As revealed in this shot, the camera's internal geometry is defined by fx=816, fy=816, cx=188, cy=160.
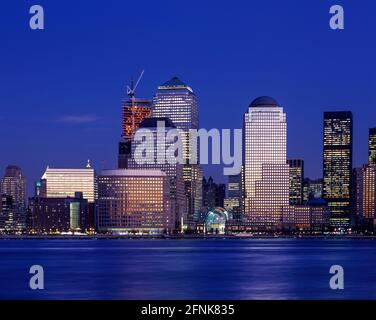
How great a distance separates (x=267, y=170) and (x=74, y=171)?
46010mm

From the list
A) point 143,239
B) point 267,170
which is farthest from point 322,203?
point 143,239

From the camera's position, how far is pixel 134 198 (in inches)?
5571

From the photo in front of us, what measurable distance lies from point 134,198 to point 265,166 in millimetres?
30667

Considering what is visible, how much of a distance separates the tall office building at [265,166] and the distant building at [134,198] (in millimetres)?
21450

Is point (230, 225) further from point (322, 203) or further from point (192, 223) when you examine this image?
point (322, 203)

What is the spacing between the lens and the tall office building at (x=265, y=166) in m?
158

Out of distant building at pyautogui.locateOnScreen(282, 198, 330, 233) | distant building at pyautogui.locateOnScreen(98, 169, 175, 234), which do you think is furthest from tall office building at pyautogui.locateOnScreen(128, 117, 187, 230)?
distant building at pyautogui.locateOnScreen(282, 198, 330, 233)

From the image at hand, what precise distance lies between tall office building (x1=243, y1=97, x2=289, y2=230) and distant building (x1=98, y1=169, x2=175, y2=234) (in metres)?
21.5

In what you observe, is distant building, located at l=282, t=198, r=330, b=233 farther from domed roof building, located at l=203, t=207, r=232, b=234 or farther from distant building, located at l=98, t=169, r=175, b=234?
distant building, located at l=98, t=169, r=175, b=234

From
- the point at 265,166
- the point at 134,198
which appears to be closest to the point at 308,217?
the point at 265,166

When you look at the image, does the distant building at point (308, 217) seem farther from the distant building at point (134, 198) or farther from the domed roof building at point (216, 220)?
the distant building at point (134, 198)

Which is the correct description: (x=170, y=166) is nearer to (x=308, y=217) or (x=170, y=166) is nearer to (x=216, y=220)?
(x=216, y=220)

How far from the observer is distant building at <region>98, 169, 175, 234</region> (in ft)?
463
